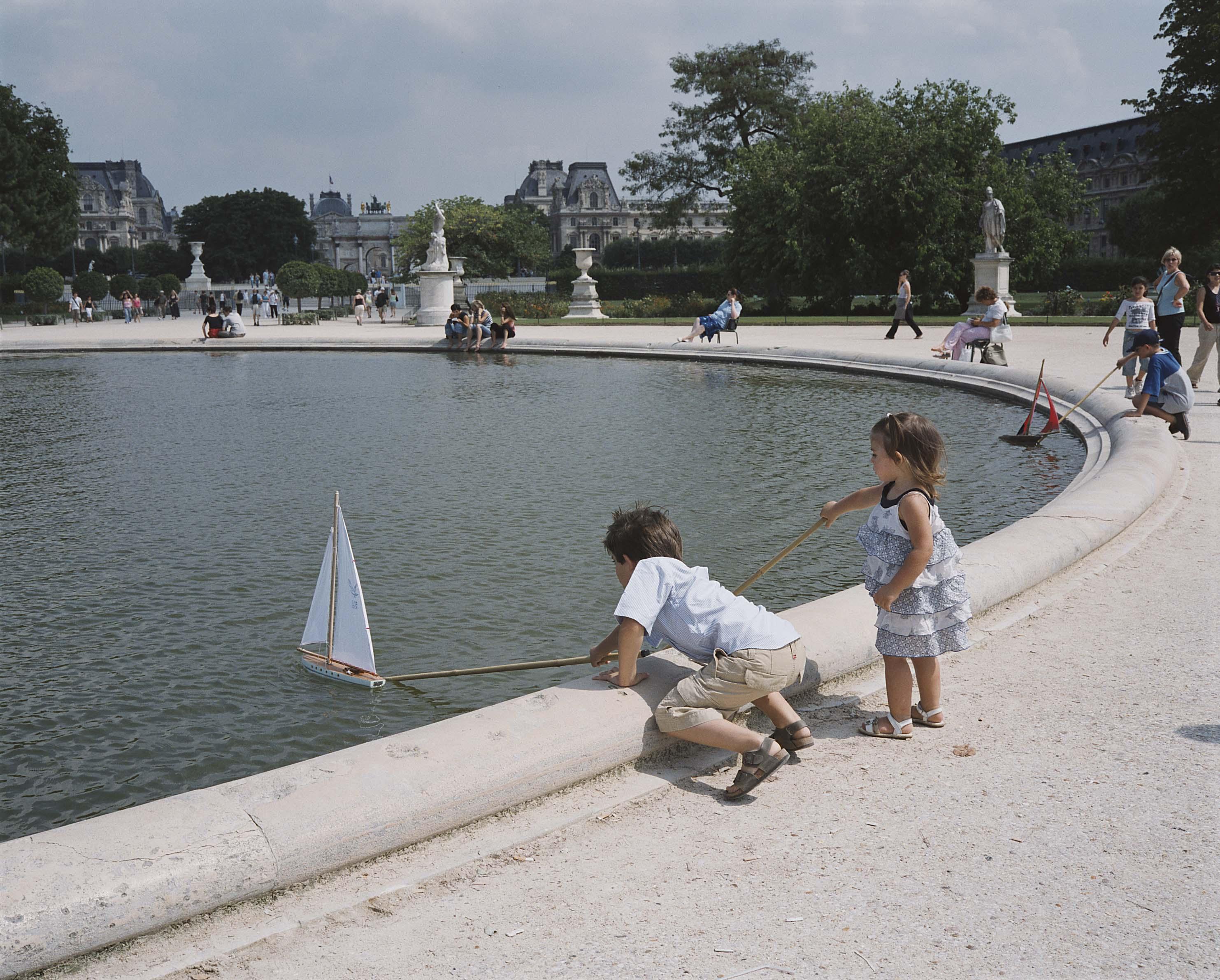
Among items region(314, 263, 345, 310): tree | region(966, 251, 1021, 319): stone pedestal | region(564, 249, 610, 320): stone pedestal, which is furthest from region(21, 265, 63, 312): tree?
region(966, 251, 1021, 319): stone pedestal

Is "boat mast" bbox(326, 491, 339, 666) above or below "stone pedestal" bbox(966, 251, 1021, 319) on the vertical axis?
below

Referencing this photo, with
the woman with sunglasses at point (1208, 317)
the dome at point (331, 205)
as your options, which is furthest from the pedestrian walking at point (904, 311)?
the dome at point (331, 205)

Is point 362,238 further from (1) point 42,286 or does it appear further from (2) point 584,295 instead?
(2) point 584,295

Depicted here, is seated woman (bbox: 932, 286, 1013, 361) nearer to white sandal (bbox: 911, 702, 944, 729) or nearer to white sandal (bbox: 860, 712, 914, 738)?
white sandal (bbox: 911, 702, 944, 729)

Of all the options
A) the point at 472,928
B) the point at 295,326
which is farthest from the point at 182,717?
the point at 295,326

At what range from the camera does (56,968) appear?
105 inches

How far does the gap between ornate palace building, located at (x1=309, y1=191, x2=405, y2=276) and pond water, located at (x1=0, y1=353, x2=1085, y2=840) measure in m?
143

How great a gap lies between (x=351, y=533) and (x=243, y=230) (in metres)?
105

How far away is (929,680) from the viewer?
13.2 ft

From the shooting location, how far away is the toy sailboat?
15.9ft

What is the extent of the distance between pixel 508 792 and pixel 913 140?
36.7 m

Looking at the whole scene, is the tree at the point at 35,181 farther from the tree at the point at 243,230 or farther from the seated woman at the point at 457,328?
the tree at the point at 243,230

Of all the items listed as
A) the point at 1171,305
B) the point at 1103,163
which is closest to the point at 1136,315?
the point at 1171,305

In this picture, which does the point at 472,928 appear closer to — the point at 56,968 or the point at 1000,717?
the point at 56,968
